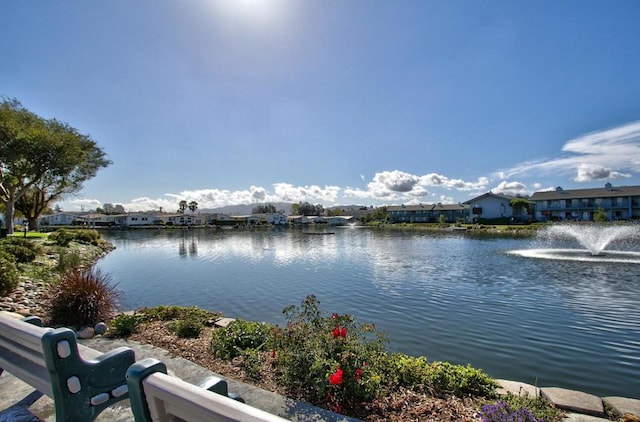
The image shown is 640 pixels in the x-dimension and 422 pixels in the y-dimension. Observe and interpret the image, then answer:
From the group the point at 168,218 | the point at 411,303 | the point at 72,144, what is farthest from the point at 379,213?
the point at 411,303

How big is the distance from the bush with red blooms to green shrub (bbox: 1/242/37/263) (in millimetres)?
15097

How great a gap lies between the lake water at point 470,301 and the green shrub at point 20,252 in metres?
3.85

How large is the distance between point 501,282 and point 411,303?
238 inches

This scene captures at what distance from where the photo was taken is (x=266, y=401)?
3.76m

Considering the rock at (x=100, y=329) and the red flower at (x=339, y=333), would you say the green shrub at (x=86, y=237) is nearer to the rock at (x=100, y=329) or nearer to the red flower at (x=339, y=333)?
the rock at (x=100, y=329)

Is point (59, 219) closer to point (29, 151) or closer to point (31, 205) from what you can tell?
point (31, 205)

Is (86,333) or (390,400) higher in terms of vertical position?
(86,333)

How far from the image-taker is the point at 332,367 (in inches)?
148

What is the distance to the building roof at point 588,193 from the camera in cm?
6560

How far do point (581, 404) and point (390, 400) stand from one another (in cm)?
241

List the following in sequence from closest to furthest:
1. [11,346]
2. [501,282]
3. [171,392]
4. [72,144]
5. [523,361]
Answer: [171,392] < [11,346] < [523,361] < [501,282] < [72,144]

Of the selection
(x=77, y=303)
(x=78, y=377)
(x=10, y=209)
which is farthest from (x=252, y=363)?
(x=10, y=209)

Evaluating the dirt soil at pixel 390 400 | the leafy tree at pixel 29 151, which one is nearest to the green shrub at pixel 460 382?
the dirt soil at pixel 390 400

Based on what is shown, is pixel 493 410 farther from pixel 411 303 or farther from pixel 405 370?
pixel 411 303
